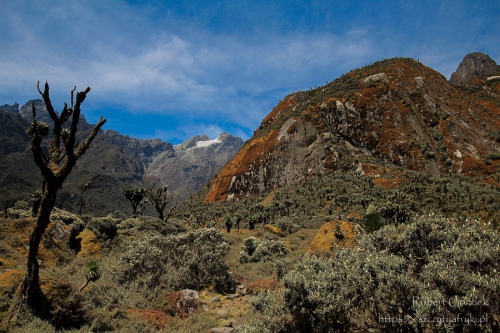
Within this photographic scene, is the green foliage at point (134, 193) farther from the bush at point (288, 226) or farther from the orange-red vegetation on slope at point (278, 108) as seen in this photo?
the orange-red vegetation on slope at point (278, 108)

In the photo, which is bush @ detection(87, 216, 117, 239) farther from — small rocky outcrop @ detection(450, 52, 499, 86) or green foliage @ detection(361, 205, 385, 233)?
small rocky outcrop @ detection(450, 52, 499, 86)

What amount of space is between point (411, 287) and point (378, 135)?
201 ft

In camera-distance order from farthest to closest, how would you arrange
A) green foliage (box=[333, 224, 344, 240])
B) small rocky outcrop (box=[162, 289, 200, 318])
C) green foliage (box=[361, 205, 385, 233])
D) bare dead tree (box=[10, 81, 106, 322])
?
1. green foliage (box=[361, 205, 385, 233])
2. green foliage (box=[333, 224, 344, 240])
3. small rocky outcrop (box=[162, 289, 200, 318])
4. bare dead tree (box=[10, 81, 106, 322])

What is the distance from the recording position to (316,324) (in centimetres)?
630

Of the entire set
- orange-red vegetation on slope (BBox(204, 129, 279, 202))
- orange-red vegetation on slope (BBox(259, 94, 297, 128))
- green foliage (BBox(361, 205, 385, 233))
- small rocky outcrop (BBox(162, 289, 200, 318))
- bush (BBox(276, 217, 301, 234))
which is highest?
orange-red vegetation on slope (BBox(259, 94, 297, 128))

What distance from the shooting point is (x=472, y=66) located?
165 m

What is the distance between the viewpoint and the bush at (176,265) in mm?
11281

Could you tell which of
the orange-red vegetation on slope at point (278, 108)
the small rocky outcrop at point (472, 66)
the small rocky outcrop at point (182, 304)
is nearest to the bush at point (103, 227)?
the small rocky outcrop at point (182, 304)

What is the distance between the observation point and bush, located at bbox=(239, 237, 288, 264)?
56.7 ft

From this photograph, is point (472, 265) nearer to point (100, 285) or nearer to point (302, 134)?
point (100, 285)

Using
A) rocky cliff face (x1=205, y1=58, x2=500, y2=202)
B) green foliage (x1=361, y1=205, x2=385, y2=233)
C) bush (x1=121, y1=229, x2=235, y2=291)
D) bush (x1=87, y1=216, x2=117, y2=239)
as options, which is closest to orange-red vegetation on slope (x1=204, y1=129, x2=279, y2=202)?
rocky cliff face (x1=205, y1=58, x2=500, y2=202)

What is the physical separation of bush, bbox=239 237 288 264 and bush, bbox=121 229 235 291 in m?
3.92

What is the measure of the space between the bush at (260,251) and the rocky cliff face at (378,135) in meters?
40.4

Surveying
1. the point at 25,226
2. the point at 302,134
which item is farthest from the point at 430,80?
the point at 25,226
